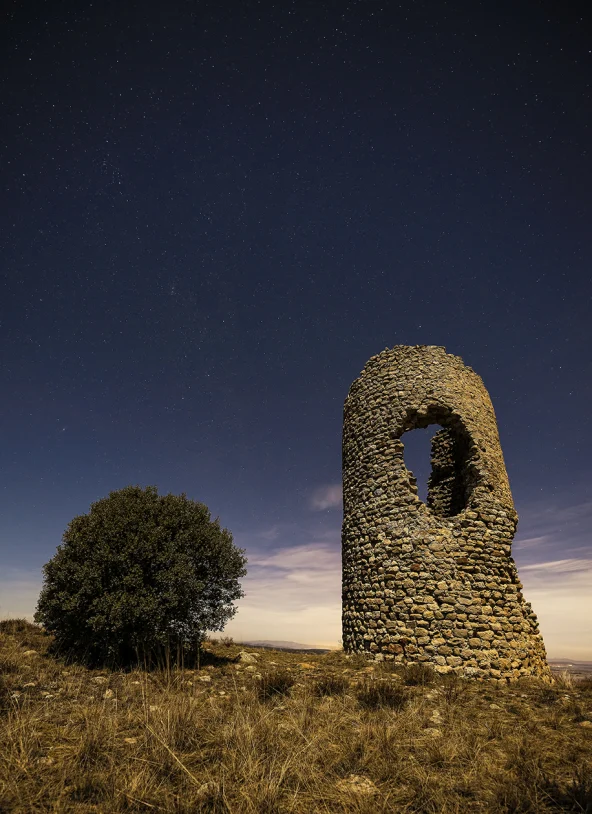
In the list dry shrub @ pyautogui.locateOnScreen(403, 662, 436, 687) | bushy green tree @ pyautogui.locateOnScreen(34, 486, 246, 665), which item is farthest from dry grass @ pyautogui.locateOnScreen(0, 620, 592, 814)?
bushy green tree @ pyautogui.locateOnScreen(34, 486, 246, 665)

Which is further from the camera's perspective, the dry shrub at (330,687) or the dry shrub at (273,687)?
the dry shrub at (330,687)

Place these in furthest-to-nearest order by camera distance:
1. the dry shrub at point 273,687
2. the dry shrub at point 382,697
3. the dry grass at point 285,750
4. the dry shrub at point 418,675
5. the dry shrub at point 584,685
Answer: the dry shrub at point 584,685 → the dry shrub at point 418,675 → the dry shrub at point 273,687 → the dry shrub at point 382,697 → the dry grass at point 285,750

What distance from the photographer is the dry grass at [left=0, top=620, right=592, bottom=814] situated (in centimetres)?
316

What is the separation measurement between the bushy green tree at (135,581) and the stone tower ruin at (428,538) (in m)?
3.56

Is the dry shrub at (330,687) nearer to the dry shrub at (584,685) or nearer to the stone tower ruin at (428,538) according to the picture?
the stone tower ruin at (428,538)

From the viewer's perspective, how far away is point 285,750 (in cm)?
396

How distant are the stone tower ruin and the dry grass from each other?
2.59 metres

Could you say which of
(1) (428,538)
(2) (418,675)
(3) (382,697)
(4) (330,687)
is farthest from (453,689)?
(1) (428,538)

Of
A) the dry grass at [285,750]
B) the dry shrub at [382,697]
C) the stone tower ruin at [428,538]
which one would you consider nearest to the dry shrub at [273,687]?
the dry grass at [285,750]

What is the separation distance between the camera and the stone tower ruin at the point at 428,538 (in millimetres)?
9320

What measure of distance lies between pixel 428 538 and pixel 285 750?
7.00m

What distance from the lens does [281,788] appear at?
3309mm

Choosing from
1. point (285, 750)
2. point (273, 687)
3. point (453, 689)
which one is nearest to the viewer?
point (285, 750)

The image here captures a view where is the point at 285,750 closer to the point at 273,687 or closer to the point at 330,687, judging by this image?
the point at 273,687
